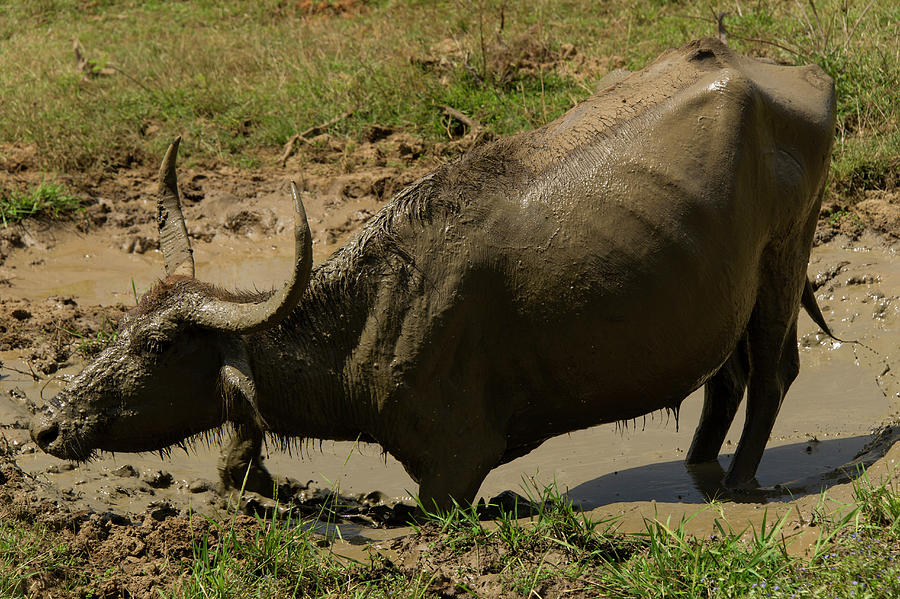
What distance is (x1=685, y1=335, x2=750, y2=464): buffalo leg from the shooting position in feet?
19.3

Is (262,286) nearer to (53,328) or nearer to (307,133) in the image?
(53,328)

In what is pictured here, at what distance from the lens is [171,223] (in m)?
5.06

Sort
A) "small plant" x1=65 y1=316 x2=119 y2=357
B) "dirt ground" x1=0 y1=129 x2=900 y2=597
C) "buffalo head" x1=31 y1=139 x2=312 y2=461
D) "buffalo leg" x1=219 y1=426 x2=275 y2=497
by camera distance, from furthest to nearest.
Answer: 1. "small plant" x1=65 y1=316 x2=119 y2=357
2. "buffalo leg" x1=219 y1=426 x2=275 y2=497
3. "dirt ground" x1=0 y1=129 x2=900 y2=597
4. "buffalo head" x1=31 y1=139 x2=312 y2=461

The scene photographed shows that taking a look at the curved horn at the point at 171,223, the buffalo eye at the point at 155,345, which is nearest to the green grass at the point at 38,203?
the curved horn at the point at 171,223

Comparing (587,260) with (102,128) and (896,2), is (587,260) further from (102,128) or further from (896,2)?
(896,2)

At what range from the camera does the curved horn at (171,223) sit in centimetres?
498

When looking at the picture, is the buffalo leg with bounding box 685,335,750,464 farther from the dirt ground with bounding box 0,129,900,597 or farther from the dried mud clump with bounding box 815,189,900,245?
the dried mud clump with bounding box 815,189,900,245

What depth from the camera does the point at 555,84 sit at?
9.48 m

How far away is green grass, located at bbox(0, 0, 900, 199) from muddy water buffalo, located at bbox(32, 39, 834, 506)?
3.54 m

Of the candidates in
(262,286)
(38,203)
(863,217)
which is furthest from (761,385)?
(38,203)

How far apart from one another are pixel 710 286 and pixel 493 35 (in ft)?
20.1

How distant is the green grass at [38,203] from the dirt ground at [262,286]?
0.31ft

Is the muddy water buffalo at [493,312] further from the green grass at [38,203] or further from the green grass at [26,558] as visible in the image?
the green grass at [38,203]

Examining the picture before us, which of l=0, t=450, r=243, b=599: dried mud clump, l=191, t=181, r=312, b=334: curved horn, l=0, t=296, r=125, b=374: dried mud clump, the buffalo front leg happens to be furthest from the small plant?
the buffalo front leg
